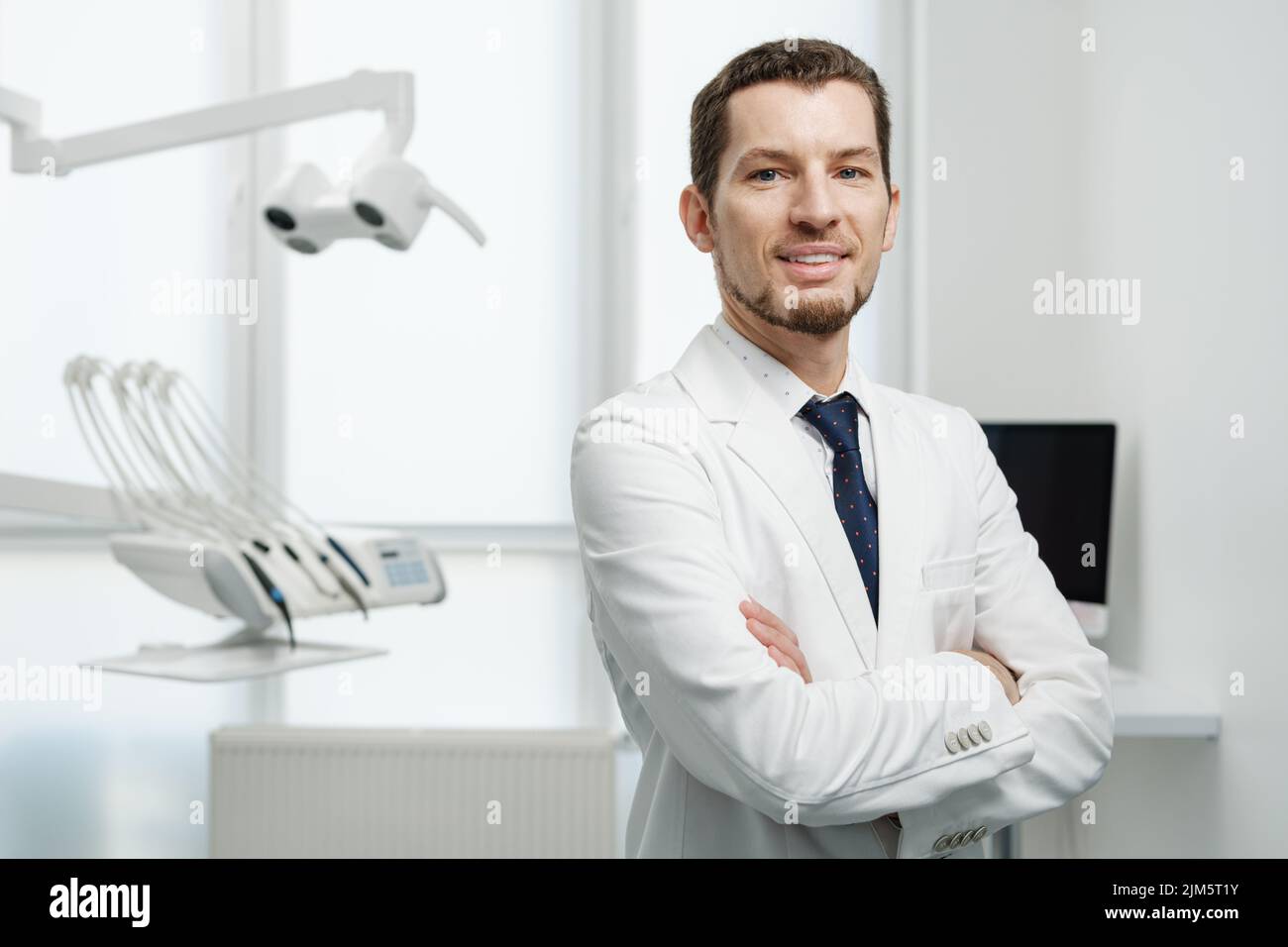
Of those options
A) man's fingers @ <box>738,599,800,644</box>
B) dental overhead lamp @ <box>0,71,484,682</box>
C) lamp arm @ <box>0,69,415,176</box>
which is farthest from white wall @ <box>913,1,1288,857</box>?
lamp arm @ <box>0,69,415,176</box>

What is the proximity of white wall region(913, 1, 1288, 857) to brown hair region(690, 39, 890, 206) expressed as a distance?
1071 millimetres

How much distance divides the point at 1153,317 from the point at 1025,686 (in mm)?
1515

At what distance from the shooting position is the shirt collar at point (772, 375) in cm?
117

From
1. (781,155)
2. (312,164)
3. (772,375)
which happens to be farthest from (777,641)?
(312,164)

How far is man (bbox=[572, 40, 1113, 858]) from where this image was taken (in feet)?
3.16

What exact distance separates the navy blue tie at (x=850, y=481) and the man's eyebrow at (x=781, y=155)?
248 mm

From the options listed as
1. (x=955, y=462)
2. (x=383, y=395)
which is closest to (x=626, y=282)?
(x=383, y=395)

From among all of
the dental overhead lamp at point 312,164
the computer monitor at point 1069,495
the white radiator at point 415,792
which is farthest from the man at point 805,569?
the white radiator at point 415,792

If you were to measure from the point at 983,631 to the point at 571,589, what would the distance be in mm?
2109

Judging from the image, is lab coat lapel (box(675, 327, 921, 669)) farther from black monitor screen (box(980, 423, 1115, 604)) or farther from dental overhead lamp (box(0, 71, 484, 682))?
black monitor screen (box(980, 423, 1115, 604))

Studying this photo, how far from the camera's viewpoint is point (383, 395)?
321 cm

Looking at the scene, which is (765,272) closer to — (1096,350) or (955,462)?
(955,462)

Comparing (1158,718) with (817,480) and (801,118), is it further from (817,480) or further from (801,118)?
(801,118)

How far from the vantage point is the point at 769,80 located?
1.12 m
